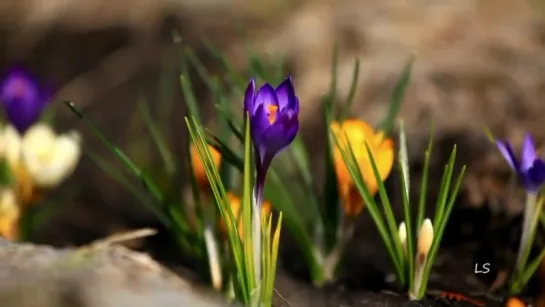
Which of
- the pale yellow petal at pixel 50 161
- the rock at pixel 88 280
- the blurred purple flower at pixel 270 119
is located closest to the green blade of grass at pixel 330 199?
the blurred purple flower at pixel 270 119

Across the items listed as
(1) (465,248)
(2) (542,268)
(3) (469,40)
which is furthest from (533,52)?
(2) (542,268)

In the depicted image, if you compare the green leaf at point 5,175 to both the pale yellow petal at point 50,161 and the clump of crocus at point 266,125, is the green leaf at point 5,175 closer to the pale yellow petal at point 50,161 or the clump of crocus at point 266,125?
the pale yellow petal at point 50,161

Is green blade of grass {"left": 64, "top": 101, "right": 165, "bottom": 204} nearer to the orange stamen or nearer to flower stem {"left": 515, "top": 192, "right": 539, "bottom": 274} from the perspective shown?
the orange stamen

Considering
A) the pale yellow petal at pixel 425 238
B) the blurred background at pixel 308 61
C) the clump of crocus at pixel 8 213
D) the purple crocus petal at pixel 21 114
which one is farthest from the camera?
the blurred background at pixel 308 61

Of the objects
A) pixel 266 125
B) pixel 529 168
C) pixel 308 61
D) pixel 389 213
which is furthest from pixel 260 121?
pixel 308 61

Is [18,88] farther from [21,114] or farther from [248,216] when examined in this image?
[248,216]

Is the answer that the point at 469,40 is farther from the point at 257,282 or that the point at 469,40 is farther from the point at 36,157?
the point at 257,282

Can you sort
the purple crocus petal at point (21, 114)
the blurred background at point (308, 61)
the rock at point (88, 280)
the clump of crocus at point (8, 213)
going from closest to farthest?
→ the rock at point (88, 280) → the clump of crocus at point (8, 213) → the purple crocus petal at point (21, 114) → the blurred background at point (308, 61)
